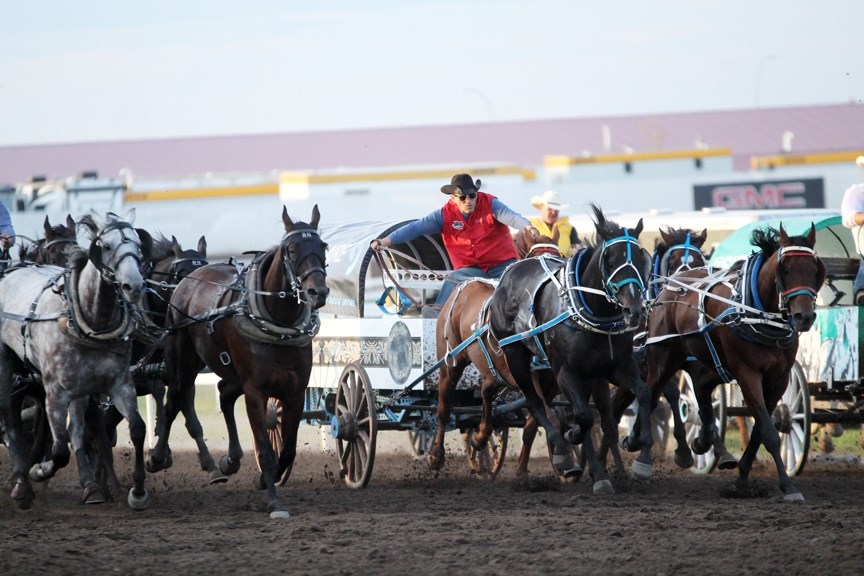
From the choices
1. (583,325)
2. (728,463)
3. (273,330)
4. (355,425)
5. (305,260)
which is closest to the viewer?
(305,260)

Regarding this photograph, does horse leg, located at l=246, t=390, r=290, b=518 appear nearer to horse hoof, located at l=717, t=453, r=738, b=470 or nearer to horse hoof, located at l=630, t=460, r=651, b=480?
horse hoof, located at l=630, t=460, r=651, b=480

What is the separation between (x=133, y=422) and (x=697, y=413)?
4.71 metres

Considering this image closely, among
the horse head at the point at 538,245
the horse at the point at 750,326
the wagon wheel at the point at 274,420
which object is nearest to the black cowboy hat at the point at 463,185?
the horse head at the point at 538,245

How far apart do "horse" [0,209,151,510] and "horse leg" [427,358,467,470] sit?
231 centimetres

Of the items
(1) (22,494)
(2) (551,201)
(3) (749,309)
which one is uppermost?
(2) (551,201)

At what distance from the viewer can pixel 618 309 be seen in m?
8.58

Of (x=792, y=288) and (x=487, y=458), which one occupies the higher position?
(x=792, y=288)

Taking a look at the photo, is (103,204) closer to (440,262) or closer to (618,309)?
(440,262)

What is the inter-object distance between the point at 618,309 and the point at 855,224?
2.66 meters

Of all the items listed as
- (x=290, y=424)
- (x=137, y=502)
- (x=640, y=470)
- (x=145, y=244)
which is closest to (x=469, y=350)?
(x=640, y=470)

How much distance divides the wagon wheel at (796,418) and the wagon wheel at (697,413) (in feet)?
1.55

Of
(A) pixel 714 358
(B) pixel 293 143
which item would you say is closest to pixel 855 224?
(A) pixel 714 358

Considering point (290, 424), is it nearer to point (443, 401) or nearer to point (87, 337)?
point (87, 337)

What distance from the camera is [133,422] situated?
8828 millimetres
